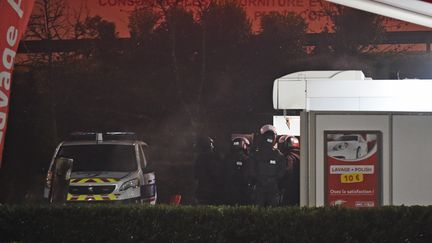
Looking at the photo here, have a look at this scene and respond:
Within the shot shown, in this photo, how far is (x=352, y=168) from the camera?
339 inches

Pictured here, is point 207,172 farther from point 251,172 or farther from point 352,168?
point 352,168

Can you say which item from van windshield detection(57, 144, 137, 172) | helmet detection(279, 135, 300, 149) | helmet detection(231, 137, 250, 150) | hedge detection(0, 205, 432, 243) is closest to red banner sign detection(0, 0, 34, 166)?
hedge detection(0, 205, 432, 243)

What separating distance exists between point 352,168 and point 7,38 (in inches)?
188

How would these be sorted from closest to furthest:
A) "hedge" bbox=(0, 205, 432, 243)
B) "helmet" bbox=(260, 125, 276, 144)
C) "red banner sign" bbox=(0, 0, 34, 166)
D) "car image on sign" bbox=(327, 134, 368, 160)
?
"red banner sign" bbox=(0, 0, 34, 166) → "hedge" bbox=(0, 205, 432, 243) → "car image on sign" bbox=(327, 134, 368, 160) → "helmet" bbox=(260, 125, 276, 144)

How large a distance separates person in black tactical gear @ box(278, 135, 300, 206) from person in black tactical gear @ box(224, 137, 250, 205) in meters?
0.55

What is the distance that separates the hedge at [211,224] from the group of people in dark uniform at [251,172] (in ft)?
5.23

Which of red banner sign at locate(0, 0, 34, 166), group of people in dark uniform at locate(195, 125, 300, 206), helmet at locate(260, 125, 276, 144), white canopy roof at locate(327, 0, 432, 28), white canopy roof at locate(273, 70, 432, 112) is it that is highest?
white canopy roof at locate(327, 0, 432, 28)

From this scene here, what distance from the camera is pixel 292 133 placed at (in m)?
9.32

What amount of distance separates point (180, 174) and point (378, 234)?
10.5 feet

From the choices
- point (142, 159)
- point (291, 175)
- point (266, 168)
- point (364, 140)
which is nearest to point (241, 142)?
point (266, 168)

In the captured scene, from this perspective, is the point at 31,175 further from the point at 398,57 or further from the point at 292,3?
the point at 398,57

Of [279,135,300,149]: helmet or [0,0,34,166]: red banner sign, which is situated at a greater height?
[0,0,34,166]: red banner sign

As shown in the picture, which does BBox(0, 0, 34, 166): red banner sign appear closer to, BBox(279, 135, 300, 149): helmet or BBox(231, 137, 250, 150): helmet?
BBox(231, 137, 250, 150): helmet

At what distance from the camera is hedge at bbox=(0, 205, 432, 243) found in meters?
7.68
